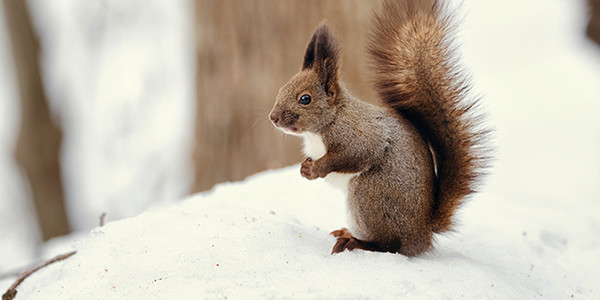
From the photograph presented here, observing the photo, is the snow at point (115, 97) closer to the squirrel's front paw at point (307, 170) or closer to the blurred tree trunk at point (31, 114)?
the blurred tree trunk at point (31, 114)

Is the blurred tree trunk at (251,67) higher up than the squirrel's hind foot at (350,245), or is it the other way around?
the blurred tree trunk at (251,67)

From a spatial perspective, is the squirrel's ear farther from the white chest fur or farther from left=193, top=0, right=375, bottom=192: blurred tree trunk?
left=193, top=0, right=375, bottom=192: blurred tree trunk

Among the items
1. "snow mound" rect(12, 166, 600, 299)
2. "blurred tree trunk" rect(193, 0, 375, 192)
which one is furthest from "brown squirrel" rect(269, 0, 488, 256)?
"blurred tree trunk" rect(193, 0, 375, 192)

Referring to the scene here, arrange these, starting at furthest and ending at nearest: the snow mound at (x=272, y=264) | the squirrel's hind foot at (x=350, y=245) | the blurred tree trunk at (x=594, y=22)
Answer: the blurred tree trunk at (x=594, y=22) < the squirrel's hind foot at (x=350, y=245) < the snow mound at (x=272, y=264)

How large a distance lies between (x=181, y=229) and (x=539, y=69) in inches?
209

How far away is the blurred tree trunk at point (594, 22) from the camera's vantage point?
125 inches

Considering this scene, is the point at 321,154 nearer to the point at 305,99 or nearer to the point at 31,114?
the point at 305,99

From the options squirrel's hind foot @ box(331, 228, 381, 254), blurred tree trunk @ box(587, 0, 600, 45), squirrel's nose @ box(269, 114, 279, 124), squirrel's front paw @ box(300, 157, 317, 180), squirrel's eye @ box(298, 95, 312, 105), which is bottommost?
squirrel's hind foot @ box(331, 228, 381, 254)

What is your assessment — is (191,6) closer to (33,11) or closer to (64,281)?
(33,11)

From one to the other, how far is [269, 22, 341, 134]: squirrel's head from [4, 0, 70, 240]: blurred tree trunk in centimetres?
339

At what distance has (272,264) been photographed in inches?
56.2

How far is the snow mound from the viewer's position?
52.3 inches

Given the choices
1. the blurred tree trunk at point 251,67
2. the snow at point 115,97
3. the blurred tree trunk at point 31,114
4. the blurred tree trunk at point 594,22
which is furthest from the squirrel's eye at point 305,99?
the blurred tree trunk at point 31,114

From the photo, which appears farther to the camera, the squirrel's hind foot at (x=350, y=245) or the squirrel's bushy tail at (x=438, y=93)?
the squirrel's bushy tail at (x=438, y=93)
